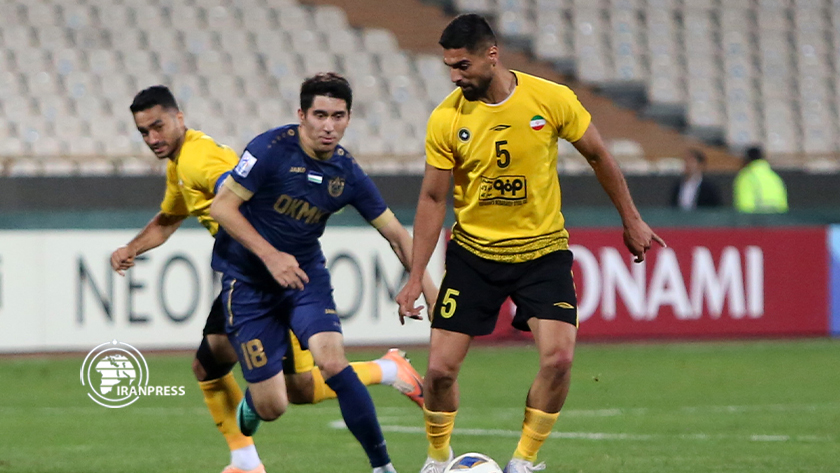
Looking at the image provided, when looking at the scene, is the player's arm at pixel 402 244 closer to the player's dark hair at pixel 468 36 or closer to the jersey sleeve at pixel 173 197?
the player's dark hair at pixel 468 36

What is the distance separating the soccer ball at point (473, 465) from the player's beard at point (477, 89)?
5.32ft

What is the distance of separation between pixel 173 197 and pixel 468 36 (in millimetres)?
2114

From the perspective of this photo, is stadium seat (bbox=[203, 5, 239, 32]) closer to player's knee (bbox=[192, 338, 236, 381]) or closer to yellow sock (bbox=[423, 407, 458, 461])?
player's knee (bbox=[192, 338, 236, 381])

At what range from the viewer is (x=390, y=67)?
17672mm

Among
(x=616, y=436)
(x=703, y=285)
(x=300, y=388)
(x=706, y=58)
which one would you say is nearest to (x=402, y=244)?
(x=300, y=388)

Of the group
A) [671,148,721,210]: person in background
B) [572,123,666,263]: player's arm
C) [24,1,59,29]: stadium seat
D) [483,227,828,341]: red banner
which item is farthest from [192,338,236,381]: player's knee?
[24,1,59,29]: stadium seat

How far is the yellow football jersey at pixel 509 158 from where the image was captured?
597cm

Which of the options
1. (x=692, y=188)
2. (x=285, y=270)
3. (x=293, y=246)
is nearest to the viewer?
(x=285, y=270)

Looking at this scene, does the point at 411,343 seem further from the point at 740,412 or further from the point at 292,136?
the point at 292,136

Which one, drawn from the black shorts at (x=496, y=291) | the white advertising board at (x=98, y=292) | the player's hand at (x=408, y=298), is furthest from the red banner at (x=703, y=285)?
the player's hand at (x=408, y=298)

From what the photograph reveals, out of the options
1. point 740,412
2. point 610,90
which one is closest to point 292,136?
point 740,412

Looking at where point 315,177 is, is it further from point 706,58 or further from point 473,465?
point 706,58

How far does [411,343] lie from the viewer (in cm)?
1277

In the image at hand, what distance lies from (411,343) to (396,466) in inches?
228
